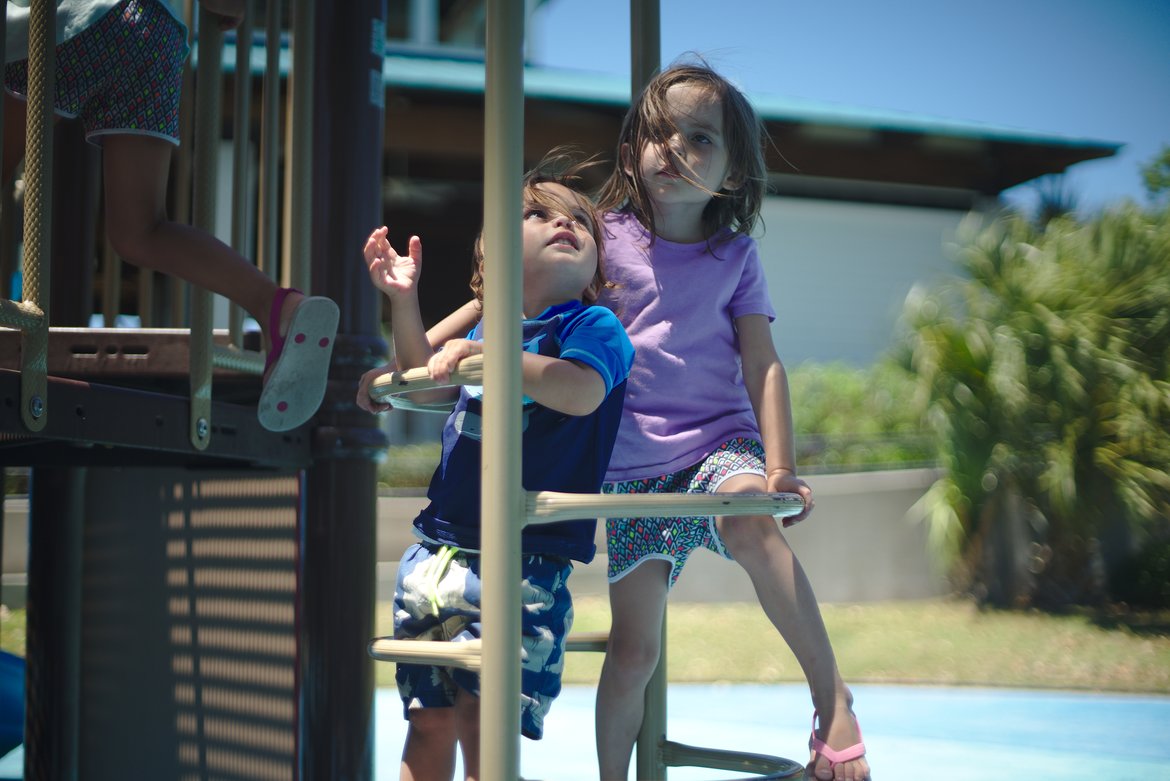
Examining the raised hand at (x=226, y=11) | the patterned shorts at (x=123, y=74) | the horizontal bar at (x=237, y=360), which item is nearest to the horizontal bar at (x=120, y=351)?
the horizontal bar at (x=237, y=360)

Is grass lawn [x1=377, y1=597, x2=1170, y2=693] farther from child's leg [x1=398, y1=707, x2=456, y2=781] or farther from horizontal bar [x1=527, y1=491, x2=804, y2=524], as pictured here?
horizontal bar [x1=527, y1=491, x2=804, y2=524]

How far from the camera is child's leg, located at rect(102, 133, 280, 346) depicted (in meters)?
2.05

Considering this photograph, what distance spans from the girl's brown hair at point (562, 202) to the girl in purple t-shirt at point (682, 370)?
9 centimetres

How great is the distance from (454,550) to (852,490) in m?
6.56

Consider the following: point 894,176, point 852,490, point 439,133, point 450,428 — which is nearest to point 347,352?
point 450,428

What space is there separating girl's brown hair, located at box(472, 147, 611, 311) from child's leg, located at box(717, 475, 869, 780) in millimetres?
405

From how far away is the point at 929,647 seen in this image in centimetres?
644

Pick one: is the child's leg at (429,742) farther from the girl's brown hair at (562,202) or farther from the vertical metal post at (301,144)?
the vertical metal post at (301,144)

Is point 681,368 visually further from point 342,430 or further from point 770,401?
point 342,430

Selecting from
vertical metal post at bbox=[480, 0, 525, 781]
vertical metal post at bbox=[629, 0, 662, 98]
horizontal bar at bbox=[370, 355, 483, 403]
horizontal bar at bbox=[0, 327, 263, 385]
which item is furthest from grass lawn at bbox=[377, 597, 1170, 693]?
vertical metal post at bbox=[480, 0, 525, 781]

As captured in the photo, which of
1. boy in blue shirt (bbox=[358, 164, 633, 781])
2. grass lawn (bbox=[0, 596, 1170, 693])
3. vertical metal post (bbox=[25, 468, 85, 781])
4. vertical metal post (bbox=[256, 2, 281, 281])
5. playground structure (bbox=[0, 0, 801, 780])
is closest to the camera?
boy in blue shirt (bbox=[358, 164, 633, 781])

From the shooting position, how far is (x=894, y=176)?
11695mm

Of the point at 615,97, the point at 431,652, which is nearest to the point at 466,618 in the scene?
the point at 431,652

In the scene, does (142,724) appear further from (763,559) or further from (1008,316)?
(1008,316)
